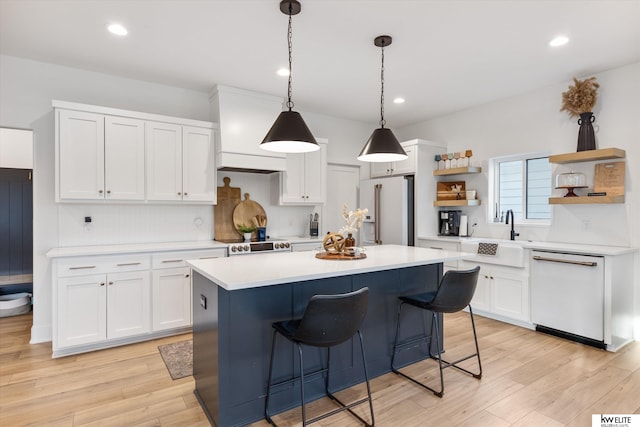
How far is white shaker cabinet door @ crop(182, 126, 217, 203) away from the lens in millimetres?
3957

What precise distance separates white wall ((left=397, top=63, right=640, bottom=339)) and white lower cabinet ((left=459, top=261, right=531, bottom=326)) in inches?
25.8

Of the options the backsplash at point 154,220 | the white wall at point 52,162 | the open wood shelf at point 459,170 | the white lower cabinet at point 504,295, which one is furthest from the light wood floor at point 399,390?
the open wood shelf at point 459,170

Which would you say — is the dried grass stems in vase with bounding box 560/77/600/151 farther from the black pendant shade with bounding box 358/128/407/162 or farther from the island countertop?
the black pendant shade with bounding box 358/128/407/162

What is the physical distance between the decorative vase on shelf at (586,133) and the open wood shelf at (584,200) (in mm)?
541

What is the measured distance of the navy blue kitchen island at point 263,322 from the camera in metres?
2.08

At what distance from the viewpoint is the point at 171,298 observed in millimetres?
3600

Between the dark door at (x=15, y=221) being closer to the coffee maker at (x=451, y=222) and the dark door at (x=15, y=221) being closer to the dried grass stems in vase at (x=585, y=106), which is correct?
the coffee maker at (x=451, y=222)

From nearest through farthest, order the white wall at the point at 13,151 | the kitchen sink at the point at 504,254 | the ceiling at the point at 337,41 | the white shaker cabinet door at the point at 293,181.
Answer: the ceiling at the point at 337,41, the kitchen sink at the point at 504,254, the white shaker cabinet door at the point at 293,181, the white wall at the point at 13,151

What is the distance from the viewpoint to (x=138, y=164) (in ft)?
12.1

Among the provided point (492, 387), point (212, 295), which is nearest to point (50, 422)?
point (212, 295)

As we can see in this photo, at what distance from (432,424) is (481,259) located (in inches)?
101

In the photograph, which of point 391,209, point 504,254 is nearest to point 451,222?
point 391,209

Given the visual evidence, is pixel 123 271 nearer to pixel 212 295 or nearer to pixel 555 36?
pixel 212 295

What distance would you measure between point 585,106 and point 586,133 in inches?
11.3
